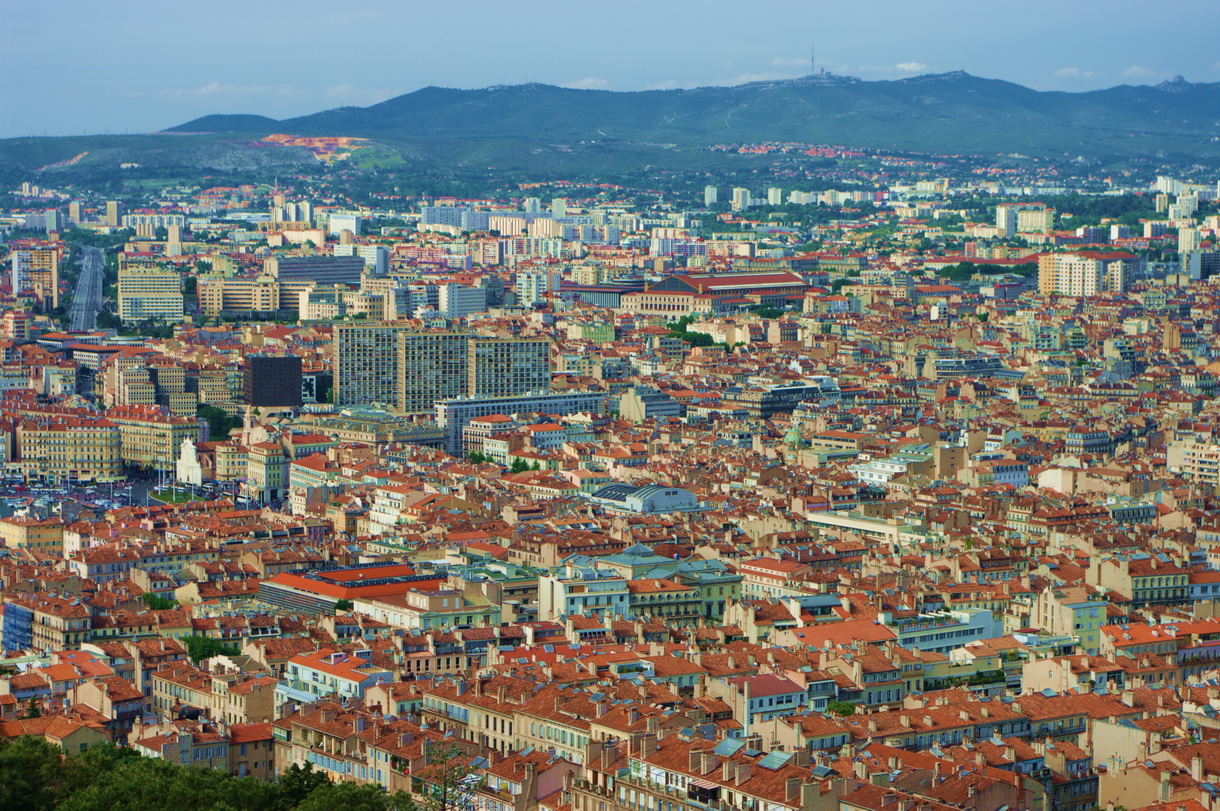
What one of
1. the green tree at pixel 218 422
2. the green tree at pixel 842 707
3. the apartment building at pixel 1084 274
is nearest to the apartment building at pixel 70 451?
the green tree at pixel 218 422

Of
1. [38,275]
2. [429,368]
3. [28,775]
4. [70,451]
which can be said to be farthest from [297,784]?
[38,275]

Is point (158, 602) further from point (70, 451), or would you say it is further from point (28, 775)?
point (70, 451)

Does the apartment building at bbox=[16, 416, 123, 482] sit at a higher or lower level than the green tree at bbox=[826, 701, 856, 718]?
lower

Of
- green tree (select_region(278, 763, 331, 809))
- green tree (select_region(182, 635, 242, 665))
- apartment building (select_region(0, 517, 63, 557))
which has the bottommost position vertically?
apartment building (select_region(0, 517, 63, 557))

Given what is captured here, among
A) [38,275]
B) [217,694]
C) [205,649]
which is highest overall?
[217,694]

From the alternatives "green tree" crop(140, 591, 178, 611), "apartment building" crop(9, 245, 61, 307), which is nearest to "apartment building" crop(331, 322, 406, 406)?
"green tree" crop(140, 591, 178, 611)

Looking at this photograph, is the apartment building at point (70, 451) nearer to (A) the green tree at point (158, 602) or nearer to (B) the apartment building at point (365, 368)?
(B) the apartment building at point (365, 368)

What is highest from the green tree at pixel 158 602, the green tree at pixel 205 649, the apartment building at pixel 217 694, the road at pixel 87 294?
the apartment building at pixel 217 694

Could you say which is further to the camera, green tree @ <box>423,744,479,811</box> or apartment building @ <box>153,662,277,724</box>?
apartment building @ <box>153,662,277,724</box>

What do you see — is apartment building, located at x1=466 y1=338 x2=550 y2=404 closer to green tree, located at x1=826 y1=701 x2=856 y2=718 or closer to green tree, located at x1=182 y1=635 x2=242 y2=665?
green tree, located at x1=182 y1=635 x2=242 y2=665
